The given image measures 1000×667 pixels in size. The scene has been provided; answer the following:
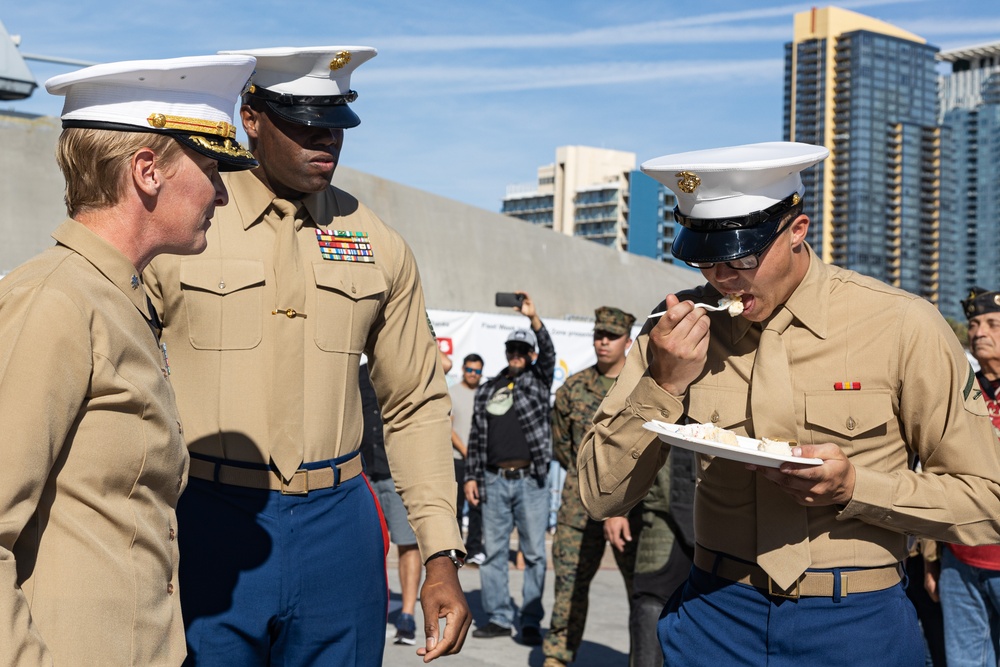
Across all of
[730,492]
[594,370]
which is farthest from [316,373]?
[594,370]

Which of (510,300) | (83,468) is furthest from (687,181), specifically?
(510,300)

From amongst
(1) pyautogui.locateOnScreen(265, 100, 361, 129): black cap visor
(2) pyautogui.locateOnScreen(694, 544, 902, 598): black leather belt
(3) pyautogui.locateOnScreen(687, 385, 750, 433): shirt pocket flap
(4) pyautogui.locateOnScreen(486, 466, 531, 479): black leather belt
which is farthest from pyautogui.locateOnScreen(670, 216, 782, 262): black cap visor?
(4) pyautogui.locateOnScreen(486, 466, 531, 479): black leather belt

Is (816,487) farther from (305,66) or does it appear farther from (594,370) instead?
(594,370)

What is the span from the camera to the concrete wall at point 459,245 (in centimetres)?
1416

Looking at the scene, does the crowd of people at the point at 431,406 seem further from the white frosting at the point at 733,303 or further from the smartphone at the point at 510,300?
the smartphone at the point at 510,300

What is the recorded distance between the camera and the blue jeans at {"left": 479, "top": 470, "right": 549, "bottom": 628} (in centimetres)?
870

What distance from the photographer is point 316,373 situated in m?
3.25

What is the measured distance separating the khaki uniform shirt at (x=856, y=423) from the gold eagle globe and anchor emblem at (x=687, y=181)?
0.41 m

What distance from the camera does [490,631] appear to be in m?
8.65

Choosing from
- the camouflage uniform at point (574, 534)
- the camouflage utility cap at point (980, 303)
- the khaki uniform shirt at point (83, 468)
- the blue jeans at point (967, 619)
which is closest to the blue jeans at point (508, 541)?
the camouflage uniform at point (574, 534)

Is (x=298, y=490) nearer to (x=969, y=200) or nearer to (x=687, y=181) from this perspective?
(x=687, y=181)

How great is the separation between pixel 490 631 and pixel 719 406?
5790 mm

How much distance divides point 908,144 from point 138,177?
437 ft

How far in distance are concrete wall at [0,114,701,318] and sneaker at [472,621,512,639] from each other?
26.9ft
